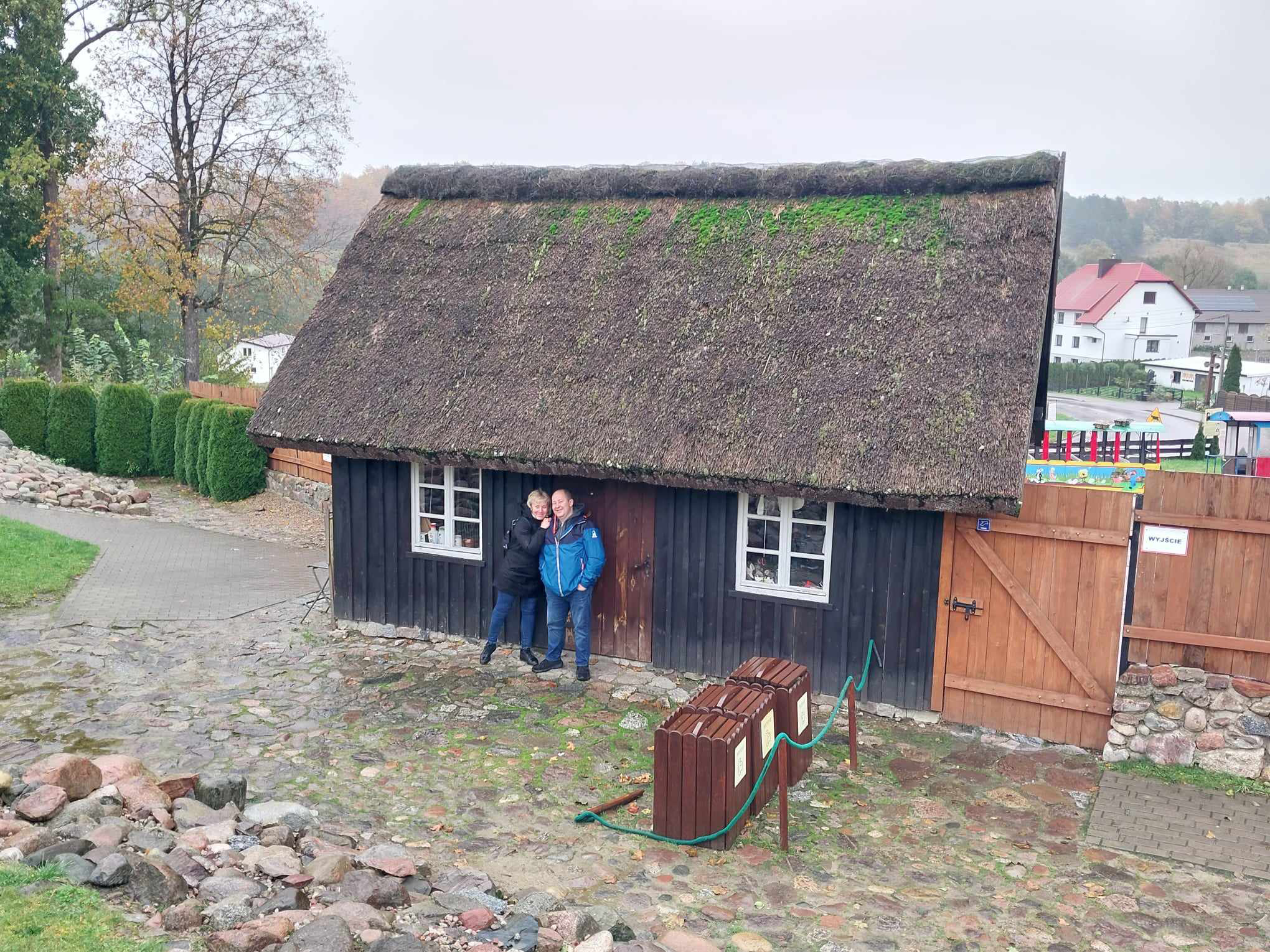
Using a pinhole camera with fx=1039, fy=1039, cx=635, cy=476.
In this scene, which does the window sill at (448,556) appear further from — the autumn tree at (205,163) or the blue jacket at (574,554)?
the autumn tree at (205,163)

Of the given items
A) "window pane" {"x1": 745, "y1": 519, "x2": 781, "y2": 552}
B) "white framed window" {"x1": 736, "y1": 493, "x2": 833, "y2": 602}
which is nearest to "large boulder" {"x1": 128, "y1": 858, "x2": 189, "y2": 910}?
"white framed window" {"x1": 736, "y1": 493, "x2": 833, "y2": 602}

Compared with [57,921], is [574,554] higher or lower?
higher

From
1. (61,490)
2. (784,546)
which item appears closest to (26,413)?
Result: (61,490)

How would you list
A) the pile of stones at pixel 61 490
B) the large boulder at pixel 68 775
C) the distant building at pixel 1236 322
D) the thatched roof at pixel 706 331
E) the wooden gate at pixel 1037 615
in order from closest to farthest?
1. the large boulder at pixel 68 775
2. the wooden gate at pixel 1037 615
3. the thatched roof at pixel 706 331
4. the pile of stones at pixel 61 490
5. the distant building at pixel 1236 322

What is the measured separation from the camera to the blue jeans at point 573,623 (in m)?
10.1

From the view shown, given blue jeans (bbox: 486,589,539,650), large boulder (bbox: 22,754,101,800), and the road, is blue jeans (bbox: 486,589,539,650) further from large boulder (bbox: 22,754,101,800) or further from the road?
the road

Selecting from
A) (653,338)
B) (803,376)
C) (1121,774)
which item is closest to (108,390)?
(653,338)

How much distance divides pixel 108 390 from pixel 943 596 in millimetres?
20499

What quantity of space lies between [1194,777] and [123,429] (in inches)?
885

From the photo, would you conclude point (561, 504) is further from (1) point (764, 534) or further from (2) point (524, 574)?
(1) point (764, 534)

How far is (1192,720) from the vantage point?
26.3ft

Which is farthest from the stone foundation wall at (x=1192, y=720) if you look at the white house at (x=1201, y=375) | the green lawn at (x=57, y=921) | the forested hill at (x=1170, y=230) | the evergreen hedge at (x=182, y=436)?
the forested hill at (x=1170, y=230)

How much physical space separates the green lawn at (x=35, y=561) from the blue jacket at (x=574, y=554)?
6.78 m

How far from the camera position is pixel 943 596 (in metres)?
8.99
